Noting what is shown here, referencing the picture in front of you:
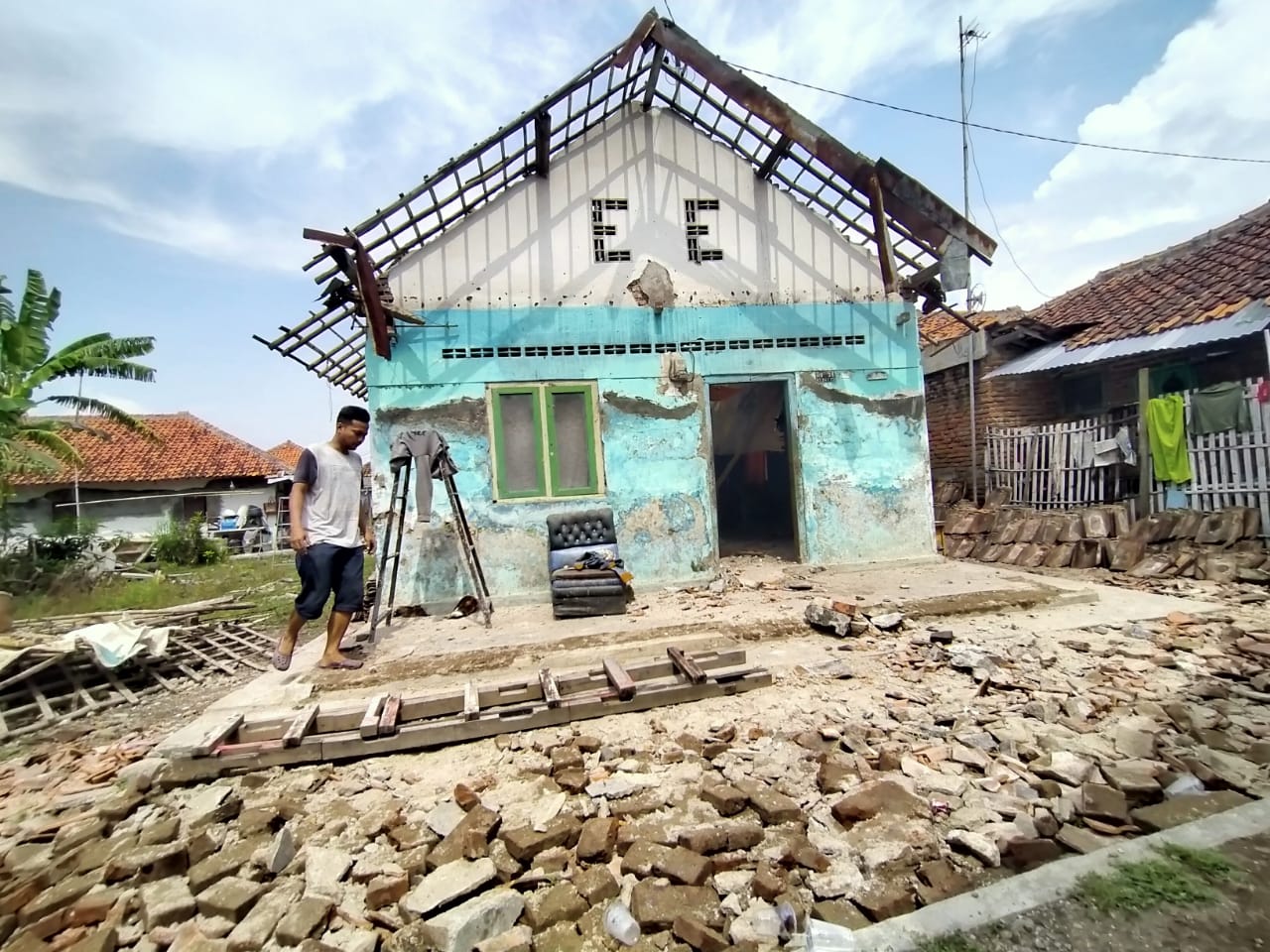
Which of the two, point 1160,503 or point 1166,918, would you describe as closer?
point 1166,918

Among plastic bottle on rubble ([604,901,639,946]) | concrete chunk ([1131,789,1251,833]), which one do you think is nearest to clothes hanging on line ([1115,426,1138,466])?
concrete chunk ([1131,789,1251,833])

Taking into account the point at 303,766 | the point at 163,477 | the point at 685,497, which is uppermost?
the point at 163,477

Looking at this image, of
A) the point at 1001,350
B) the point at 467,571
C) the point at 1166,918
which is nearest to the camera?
the point at 1166,918

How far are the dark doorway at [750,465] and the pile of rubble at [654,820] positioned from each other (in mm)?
6954

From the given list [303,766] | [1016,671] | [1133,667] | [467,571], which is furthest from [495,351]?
[1133,667]

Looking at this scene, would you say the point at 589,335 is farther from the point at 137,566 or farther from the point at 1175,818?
the point at 137,566

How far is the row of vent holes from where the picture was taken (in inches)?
278

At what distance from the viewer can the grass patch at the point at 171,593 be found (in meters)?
9.21

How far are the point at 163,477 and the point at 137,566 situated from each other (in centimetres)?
862

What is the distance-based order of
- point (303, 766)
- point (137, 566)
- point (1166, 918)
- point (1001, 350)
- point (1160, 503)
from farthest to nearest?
1. point (137, 566)
2. point (1001, 350)
3. point (1160, 503)
4. point (303, 766)
5. point (1166, 918)

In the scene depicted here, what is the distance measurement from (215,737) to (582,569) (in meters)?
3.43

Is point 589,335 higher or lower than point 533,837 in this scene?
higher

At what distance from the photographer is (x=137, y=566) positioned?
14250mm

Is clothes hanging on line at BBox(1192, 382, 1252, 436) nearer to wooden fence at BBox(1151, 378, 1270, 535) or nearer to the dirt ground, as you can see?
wooden fence at BBox(1151, 378, 1270, 535)
